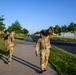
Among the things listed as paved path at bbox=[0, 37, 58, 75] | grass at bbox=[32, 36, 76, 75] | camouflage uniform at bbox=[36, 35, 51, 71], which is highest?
camouflage uniform at bbox=[36, 35, 51, 71]

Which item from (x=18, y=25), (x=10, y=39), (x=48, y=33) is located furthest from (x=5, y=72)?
(x=18, y=25)

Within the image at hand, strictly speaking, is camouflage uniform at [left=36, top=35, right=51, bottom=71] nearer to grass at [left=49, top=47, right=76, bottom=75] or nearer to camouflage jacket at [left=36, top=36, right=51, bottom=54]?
camouflage jacket at [left=36, top=36, right=51, bottom=54]

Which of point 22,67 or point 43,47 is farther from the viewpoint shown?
point 22,67

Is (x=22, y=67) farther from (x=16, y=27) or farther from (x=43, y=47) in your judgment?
(x=16, y=27)

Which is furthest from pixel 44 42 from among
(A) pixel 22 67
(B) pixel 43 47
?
(A) pixel 22 67

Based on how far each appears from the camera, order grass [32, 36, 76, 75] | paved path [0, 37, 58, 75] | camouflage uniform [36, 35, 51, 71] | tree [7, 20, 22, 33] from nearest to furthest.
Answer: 1. paved path [0, 37, 58, 75]
2. camouflage uniform [36, 35, 51, 71]
3. grass [32, 36, 76, 75]
4. tree [7, 20, 22, 33]

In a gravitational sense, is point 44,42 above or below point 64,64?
above

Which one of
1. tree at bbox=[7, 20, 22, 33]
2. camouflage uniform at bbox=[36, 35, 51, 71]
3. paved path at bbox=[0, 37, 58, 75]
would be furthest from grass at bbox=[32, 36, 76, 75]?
tree at bbox=[7, 20, 22, 33]

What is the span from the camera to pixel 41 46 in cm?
962

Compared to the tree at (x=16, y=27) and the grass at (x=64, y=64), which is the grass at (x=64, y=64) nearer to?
the grass at (x=64, y=64)

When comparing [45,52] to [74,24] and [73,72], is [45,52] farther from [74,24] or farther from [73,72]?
[74,24]

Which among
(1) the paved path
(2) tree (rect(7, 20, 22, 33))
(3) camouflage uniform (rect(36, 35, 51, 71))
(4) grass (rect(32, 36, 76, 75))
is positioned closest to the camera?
(1) the paved path

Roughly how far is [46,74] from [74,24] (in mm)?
74633

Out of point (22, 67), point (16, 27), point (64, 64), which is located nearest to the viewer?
point (22, 67)
